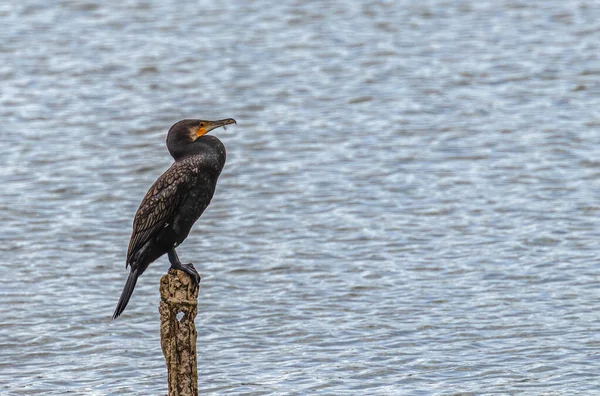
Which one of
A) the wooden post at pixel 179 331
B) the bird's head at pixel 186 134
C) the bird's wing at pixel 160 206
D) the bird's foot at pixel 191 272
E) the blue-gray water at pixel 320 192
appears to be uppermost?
the bird's head at pixel 186 134

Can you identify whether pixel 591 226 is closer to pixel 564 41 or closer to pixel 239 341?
pixel 239 341

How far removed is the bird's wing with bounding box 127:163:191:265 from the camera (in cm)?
764

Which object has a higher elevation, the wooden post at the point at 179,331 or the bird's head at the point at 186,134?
the bird's head at the point at 186,134

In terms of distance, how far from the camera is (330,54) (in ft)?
69.7

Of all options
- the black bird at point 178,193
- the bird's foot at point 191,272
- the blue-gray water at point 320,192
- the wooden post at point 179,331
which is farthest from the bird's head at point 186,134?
the blue-gray water at point 320,192

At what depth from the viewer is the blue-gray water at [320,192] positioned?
33.3 ft

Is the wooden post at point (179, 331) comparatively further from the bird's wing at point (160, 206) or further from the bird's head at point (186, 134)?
the bird's head at point (186, 134)

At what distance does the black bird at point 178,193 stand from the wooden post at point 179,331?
1.72ft

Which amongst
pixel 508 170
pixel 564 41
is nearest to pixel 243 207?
pixel 508 170

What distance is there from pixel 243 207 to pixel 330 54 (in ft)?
24.3

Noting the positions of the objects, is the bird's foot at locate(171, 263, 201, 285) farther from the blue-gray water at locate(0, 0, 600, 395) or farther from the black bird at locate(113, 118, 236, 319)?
the blue-gray water at locate(0, 0, 600, 395)

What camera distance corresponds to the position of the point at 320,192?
1480 cm

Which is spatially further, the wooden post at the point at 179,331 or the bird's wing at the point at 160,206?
the bird's wing at the point at 160,206

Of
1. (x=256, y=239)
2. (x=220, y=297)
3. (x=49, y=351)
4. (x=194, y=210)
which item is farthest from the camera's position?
(x=256, y=239)
